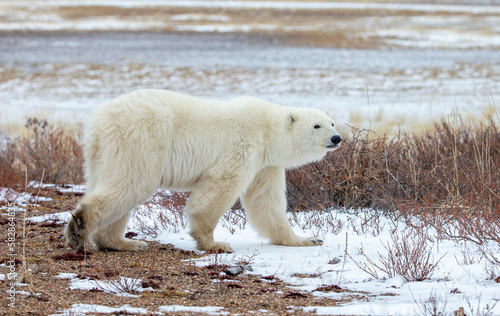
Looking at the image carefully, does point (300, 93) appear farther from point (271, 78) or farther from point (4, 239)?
point (4, 239)

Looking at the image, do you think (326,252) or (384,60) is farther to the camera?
(384,60)

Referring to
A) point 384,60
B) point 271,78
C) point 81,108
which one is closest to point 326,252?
point 81,108

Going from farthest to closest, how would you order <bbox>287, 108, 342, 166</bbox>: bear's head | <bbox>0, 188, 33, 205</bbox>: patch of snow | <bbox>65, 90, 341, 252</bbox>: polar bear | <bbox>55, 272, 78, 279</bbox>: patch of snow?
<bbox>0, 188, 33, 205</bbox>: patch of snow → <bbox>287, 108, 342, 166</bbox>: bear's head → <bbox>65, 90, 341, 252</bbox>: polar bear → <bbox>55, 272, 78, 279</bbox>: patch of snow

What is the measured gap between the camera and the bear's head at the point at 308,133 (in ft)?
16.4

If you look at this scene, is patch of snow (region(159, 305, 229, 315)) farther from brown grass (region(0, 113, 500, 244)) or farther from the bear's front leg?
brown grass (region(0, 113, 500, 244))

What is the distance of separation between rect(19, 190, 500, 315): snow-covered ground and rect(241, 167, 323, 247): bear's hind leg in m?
0.11

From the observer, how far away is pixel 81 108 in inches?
527

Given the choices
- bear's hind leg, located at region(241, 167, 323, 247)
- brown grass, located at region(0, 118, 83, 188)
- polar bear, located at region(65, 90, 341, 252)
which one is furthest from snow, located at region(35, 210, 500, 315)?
brown grass, located at region(0, 118, 83, 188)

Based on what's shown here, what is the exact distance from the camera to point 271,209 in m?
5.11

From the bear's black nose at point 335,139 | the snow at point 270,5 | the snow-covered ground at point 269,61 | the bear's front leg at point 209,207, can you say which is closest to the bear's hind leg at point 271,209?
the bear's front leg at point 209,207

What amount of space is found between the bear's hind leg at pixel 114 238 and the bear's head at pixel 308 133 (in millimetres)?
1519

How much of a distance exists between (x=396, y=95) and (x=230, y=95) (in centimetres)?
419

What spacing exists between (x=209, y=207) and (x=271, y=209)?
62cm

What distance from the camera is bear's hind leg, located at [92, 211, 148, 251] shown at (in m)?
4.82
